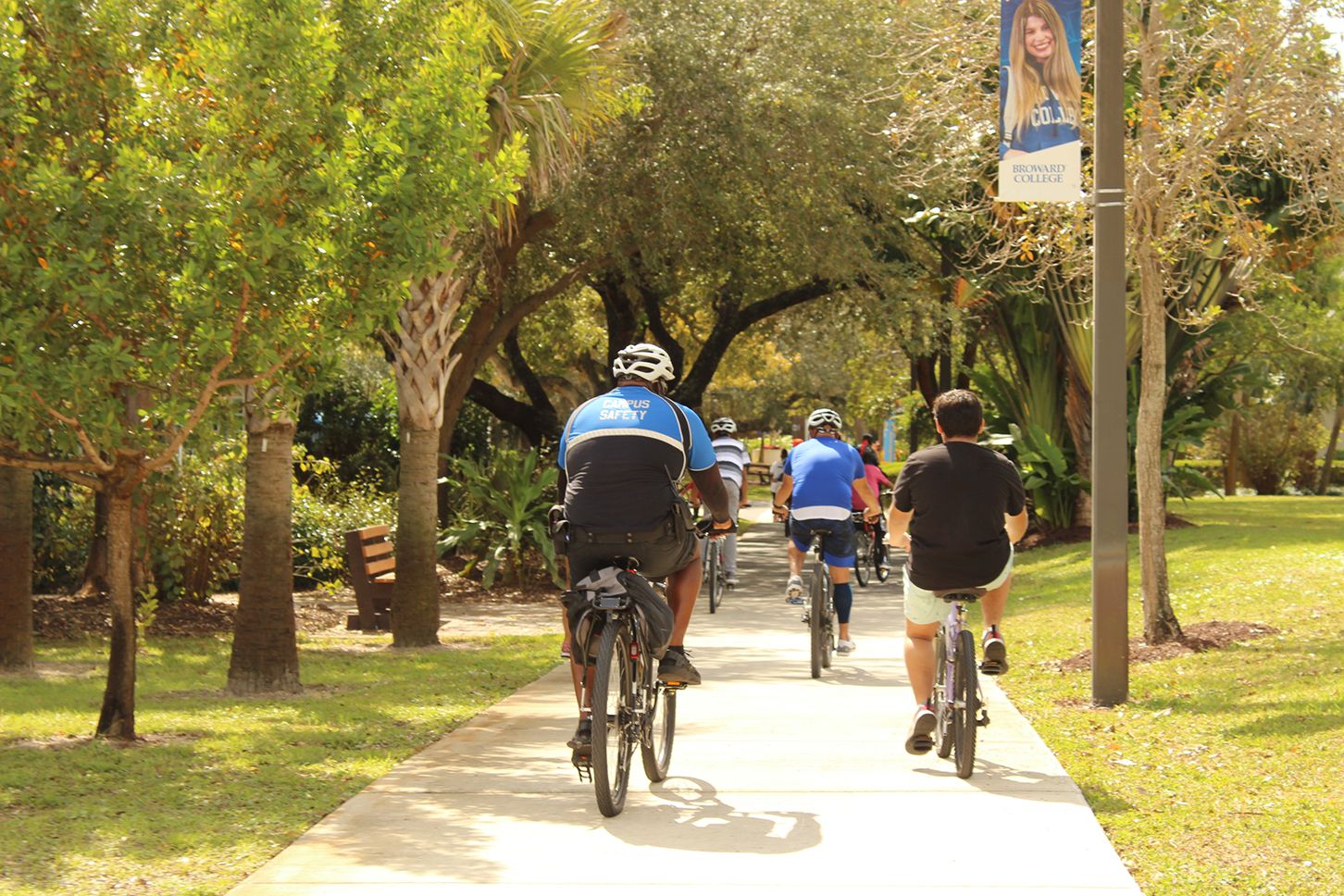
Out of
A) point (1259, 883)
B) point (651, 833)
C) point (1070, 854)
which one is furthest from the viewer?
point (651, 833)

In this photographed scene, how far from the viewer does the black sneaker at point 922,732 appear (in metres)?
7.48

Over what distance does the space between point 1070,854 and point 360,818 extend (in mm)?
2860

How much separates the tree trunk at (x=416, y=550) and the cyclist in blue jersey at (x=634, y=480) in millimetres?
6575

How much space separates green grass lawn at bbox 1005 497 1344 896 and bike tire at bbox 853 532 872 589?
2.90 meters

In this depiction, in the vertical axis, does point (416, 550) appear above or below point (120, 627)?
above

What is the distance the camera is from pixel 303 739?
8766 mm

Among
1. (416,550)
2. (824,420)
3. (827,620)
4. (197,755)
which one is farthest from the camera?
(416,550)

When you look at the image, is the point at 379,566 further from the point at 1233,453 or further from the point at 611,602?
the point at 1233,453

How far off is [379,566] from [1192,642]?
7.49m

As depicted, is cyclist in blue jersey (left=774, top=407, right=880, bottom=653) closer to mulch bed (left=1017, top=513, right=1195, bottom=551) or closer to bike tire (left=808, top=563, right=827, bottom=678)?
bike tire (left=808, top=563, right=827, bottom=678)

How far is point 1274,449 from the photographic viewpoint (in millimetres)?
42594

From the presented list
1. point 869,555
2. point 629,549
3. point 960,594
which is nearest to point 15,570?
point 629,549

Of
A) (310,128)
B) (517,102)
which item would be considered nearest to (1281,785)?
(310,128)

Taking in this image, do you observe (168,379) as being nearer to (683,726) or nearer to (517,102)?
(683,726)
